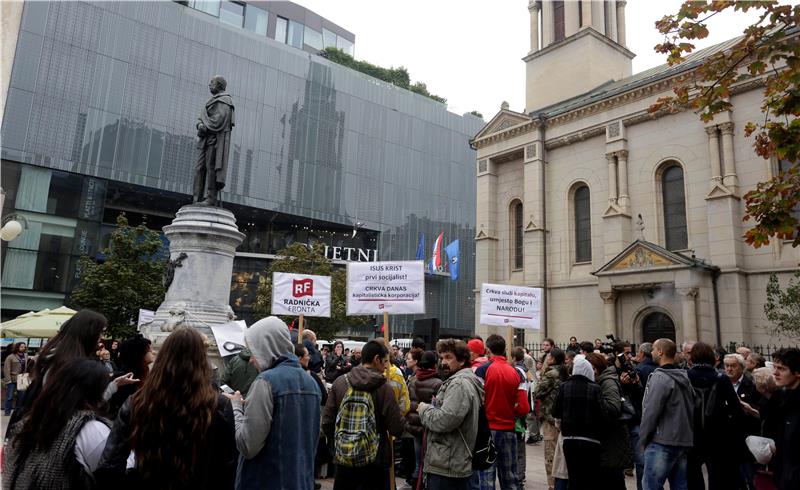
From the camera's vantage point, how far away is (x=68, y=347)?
338 cm

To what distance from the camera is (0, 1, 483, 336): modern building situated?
3706 cm

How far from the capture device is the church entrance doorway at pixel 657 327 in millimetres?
22812

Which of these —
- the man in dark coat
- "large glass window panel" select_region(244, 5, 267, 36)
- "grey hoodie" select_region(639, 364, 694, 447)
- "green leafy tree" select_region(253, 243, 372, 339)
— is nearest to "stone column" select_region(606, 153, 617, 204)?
"green leafy tree" select_region(253, 243, 372, 339)

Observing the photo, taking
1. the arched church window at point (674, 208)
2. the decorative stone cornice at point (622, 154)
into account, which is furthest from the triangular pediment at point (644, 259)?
the decorative stone cornice at point (622, 154)

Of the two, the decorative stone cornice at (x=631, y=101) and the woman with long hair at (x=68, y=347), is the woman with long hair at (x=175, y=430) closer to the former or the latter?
the woman with long hair at (x=68, y=347)

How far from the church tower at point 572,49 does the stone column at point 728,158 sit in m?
12.2

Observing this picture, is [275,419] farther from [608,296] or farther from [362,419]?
[608,296]

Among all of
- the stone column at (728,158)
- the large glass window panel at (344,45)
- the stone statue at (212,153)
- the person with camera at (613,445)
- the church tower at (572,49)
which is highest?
Result: the large glass window panel at (344,45)

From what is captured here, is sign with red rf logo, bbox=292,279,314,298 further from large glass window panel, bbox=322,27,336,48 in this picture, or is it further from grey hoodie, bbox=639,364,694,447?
large glass window panel, bbox=322,27,336,48

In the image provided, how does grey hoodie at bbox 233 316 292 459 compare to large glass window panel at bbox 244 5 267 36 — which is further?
large glass window panel at bbox 244 5 267 36

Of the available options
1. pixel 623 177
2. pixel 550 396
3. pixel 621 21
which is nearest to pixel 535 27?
pixel 621 21

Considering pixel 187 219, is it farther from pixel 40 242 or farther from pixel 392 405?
pixel 40 242

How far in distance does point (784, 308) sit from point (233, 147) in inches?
1516

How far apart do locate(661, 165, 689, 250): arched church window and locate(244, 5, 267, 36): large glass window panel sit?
47.3 metres
